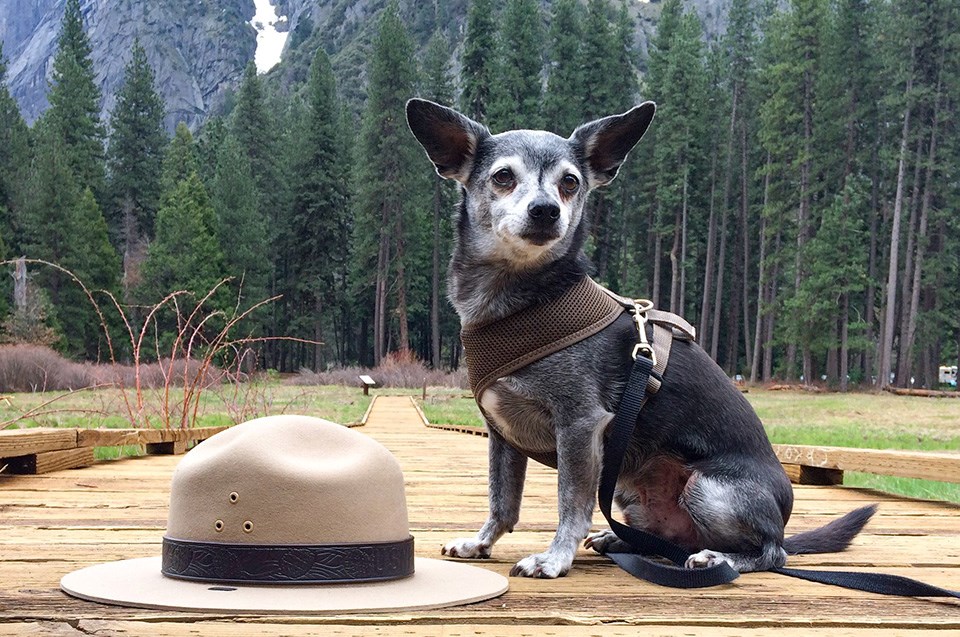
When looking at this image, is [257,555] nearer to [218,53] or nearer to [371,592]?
[371,592]

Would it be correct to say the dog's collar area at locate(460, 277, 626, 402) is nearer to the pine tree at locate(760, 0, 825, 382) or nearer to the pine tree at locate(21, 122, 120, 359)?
the pine tree at locate(760, 0, 825, 382)

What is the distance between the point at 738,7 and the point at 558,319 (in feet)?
157

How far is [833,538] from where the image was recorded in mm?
3078

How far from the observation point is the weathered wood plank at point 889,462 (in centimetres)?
461

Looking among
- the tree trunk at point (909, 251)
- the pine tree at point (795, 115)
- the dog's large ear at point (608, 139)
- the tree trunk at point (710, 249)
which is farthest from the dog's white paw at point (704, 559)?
the tree trunk at point (710, 249)

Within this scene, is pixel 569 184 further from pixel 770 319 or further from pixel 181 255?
pixel 770 319

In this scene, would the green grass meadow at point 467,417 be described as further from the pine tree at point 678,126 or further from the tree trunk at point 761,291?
the pine tree at point 678,126

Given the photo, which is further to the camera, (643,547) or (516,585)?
(643,547)

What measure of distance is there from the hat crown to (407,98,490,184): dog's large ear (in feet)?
4.06

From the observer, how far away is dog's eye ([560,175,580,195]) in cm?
303

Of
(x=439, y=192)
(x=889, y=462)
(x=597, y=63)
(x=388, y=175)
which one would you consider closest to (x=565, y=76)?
(x=597, y=63)

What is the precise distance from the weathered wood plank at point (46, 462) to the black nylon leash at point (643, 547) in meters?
3.44

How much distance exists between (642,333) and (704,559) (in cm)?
69

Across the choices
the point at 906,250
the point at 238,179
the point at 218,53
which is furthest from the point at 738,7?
the point at 218,53
